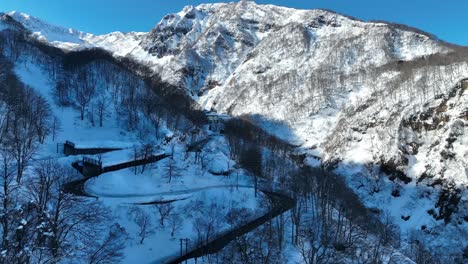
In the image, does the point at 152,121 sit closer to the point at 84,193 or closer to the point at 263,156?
the point at 263,156

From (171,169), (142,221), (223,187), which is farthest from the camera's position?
(171,169)

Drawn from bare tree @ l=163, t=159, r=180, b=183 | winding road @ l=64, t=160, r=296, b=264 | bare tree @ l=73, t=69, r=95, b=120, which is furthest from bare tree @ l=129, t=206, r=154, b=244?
bare tree @ l=73, t=69, r=95, b=120

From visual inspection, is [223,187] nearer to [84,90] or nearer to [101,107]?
[101,107]

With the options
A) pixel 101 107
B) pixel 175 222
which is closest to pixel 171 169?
pixel 175 222

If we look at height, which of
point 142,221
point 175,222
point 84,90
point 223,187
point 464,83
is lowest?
point 175,222

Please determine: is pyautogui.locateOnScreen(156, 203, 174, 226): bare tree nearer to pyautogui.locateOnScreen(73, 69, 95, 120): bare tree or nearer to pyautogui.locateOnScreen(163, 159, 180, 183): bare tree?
pyautogui.locateOnScreen(163, 159, 180, 183): bare tree

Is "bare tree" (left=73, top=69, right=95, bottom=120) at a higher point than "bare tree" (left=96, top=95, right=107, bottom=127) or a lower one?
higher

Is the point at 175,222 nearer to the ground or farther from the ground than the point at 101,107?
nearer to the ground

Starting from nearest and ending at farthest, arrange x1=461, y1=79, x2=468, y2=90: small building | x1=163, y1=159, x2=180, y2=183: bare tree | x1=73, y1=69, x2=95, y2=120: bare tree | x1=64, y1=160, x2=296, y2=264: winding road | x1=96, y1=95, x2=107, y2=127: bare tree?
1. x1=64, y1=160, x2=296, y2=264: winding road
2. x1=163, y1=159, x2=180, y2=183: bare tree
3. x1=96, y1=95, x2=107, y2=127: bare tree
4. x1=73, y1=69, x2=95, y2=120: bare tree
5. x1=461, y1=79, x2=468, y2=90: small building

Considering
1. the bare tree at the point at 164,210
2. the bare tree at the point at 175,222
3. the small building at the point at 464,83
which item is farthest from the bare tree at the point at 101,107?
the small building at the point at 464,83

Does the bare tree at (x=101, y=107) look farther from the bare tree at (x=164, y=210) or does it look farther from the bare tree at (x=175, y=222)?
the bare tree at (x=175, y=222)

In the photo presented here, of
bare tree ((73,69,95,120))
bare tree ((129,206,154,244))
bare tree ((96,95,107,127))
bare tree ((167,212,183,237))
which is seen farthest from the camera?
bare tree ((73,69,95,120))

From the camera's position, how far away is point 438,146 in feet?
380

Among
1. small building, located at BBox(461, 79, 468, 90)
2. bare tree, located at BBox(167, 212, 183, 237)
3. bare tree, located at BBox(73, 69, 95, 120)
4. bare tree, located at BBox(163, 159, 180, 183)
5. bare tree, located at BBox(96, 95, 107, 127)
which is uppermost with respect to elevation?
small building, located at BBox(461, 79, 468, 90)
